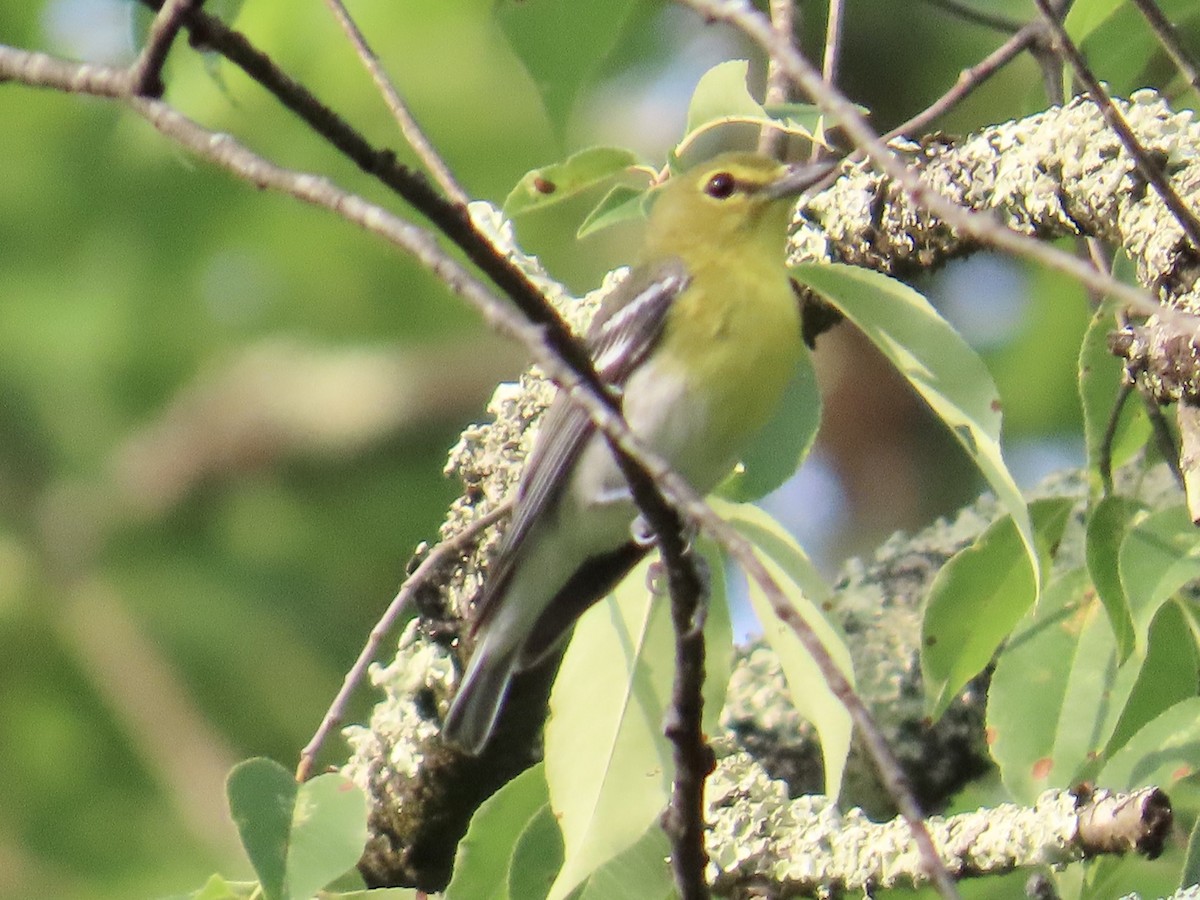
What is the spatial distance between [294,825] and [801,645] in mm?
670

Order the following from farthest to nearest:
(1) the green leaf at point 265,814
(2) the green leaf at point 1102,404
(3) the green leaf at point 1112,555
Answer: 1. (2) the green leaf at point 1102,404
2. (3) the green leaf at point 1112,555
3. (1) the green leaf at point 265,814

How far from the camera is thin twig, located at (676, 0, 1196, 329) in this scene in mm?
1164

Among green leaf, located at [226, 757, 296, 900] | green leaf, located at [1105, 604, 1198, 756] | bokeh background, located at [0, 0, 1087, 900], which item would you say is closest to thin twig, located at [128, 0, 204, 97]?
green leaf, located at [226, 757, 296, 900]

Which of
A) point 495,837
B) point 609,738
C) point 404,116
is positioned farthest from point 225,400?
point 404,116

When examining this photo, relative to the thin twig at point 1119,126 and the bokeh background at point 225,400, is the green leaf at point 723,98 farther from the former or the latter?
the bokeh background at point 225,400

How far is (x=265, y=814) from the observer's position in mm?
1950

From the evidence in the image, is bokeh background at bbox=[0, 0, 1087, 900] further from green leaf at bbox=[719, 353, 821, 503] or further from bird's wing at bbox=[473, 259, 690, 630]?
green leaf at bbox=[719, 353, 821, 503]

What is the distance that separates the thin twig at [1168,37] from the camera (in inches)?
83.2

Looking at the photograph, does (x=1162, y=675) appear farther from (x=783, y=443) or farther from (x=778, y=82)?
(x=778, y=82)

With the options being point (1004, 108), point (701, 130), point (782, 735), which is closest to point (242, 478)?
point (1004, 108)

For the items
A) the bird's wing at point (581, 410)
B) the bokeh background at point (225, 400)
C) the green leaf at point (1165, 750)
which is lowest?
the green leaf at point (1165, 750)

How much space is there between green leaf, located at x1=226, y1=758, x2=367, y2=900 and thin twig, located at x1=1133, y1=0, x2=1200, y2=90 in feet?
4.32

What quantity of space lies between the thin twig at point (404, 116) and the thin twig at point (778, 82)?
0.68 metres

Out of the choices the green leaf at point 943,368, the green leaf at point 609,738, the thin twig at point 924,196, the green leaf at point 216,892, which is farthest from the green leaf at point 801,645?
the thin twig at point 924,196
